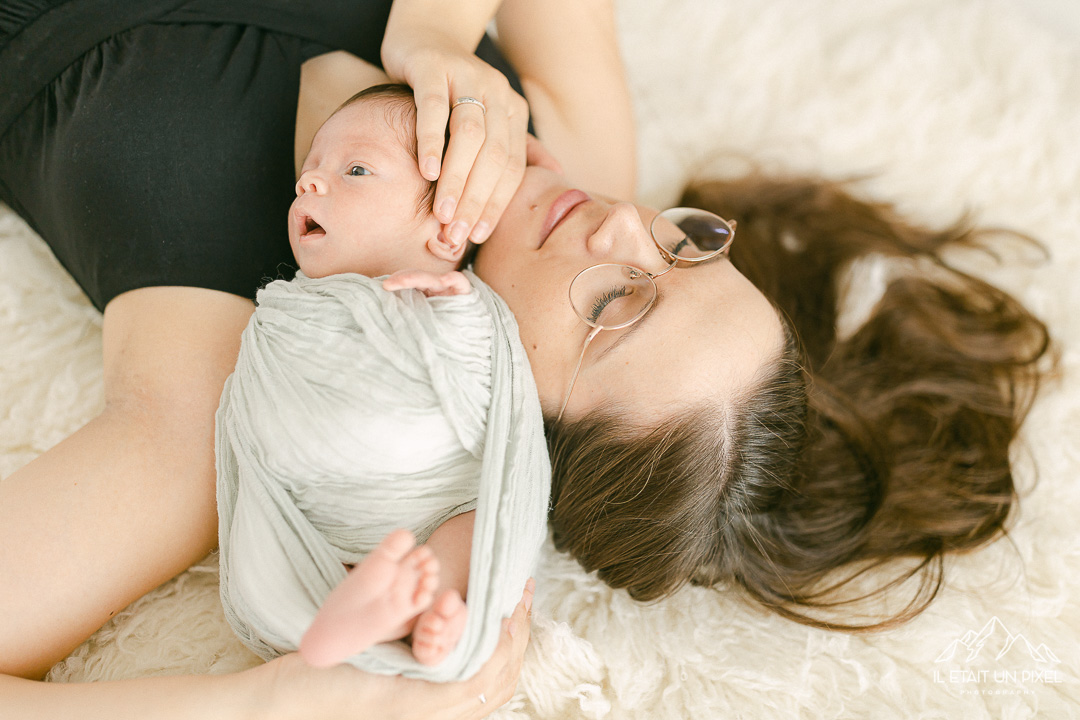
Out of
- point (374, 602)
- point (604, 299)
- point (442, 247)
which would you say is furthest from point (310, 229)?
point (374, 602)

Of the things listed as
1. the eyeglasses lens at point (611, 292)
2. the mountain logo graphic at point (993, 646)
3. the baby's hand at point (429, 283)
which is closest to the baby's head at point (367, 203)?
the baby's hand at point (429, 283)

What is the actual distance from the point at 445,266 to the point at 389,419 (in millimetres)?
323

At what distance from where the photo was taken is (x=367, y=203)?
1.01m

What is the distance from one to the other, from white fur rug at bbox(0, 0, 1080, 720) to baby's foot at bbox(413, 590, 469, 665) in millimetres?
328

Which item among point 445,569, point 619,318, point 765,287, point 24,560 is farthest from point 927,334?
point 24,560

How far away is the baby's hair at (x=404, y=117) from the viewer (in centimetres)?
105

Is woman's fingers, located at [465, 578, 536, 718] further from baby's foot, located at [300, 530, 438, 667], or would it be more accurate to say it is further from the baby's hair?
the baby's hair

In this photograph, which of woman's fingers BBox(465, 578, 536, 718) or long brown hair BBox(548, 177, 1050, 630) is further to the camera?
long brown hair BBox(548, 177, 1050, 630)

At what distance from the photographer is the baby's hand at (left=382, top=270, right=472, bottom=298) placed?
91 cm

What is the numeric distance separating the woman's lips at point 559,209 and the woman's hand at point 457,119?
79 mm

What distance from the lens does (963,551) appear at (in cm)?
127

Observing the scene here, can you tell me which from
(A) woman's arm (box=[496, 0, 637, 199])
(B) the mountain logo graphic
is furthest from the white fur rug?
(A) woman's arm (box=[496, 0, 637, 199])

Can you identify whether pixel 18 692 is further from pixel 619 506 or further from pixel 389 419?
pixel 619 506

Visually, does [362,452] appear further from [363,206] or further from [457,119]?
[457,119]
